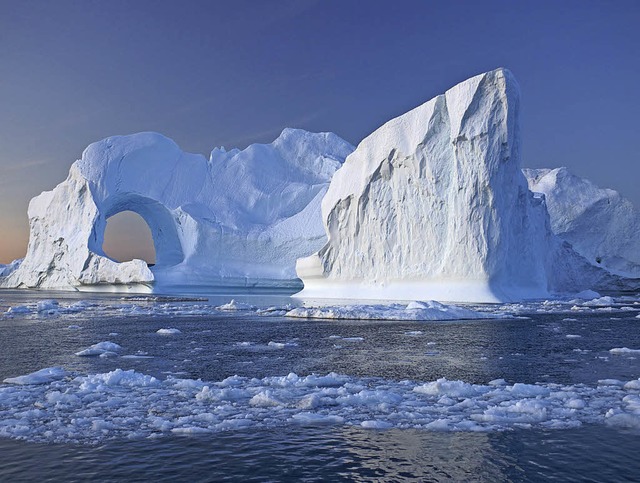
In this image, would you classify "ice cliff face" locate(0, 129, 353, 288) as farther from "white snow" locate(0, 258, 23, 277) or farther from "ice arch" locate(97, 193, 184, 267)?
"white snow" locate(0, 258, 23, 277)

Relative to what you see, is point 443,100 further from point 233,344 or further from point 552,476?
point 552,476

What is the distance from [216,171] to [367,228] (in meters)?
20.9

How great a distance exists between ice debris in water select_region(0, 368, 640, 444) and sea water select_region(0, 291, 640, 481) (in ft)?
0.08

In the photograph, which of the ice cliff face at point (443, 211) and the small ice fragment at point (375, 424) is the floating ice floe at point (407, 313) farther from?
the small ice fragment at point (375, 424)

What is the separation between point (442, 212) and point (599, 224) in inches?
1188

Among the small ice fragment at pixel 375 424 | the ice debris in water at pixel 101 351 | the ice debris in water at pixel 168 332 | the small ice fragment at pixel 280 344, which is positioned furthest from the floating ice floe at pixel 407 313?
the small ice fragment at pixel 375 424

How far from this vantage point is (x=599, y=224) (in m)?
52.4

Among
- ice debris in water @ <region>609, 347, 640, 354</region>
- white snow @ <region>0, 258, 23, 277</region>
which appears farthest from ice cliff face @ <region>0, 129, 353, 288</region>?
ice debris in water @ <region>609, 347, 640, 354</region>

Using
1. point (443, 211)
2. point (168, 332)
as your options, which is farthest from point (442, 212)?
point (168, 332)

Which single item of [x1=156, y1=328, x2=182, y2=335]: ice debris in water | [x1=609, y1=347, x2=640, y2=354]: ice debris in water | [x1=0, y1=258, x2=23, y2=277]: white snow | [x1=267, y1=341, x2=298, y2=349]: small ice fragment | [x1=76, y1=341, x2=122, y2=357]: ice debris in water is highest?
[x1=0, y1=258, x2=23, y2=277]: white snow

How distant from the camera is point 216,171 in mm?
49531

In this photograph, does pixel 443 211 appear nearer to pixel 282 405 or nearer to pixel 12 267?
pixel 282 405

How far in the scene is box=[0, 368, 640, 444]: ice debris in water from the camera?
566 centimetres

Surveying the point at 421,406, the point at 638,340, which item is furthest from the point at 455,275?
the point at 421,406
